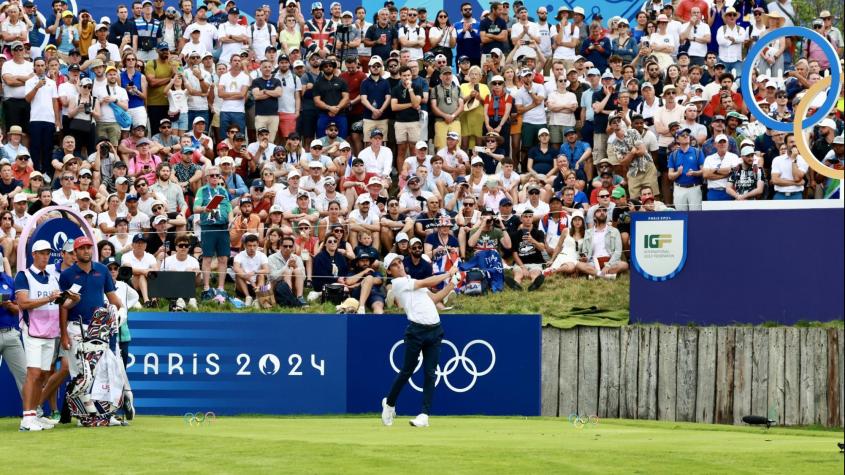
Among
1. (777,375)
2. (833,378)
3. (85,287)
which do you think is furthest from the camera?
(777,375)

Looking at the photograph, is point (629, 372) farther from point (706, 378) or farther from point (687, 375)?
point (706, 378)

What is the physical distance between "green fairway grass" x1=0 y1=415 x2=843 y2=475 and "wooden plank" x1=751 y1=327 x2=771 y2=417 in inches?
56.7

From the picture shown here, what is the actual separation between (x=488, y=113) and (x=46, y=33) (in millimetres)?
8354

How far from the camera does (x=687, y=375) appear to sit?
19328 mm

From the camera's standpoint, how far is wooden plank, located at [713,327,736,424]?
19.1 m

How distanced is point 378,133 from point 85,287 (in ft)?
30.9

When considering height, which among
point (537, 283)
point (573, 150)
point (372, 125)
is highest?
point (372, 125)

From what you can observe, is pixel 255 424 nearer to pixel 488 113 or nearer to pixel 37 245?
pixel 37 245

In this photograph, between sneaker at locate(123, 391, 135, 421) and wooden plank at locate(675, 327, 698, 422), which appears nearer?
sneaker at locate(123, 391, 135, 421)

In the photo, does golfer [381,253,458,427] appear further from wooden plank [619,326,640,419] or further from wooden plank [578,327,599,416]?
wooden plank [619,326,640,419]

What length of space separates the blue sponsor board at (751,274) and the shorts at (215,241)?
20.1ft

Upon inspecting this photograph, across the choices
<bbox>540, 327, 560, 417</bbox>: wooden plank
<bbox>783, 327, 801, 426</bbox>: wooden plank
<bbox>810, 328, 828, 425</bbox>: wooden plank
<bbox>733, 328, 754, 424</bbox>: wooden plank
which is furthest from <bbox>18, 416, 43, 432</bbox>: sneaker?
<bbox>810, 328, 828, 425</bbox>: wooden plank

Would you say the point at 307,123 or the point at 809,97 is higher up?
the point at 307,123

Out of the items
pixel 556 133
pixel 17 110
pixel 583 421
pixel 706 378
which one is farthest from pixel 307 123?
pixel 583 421
